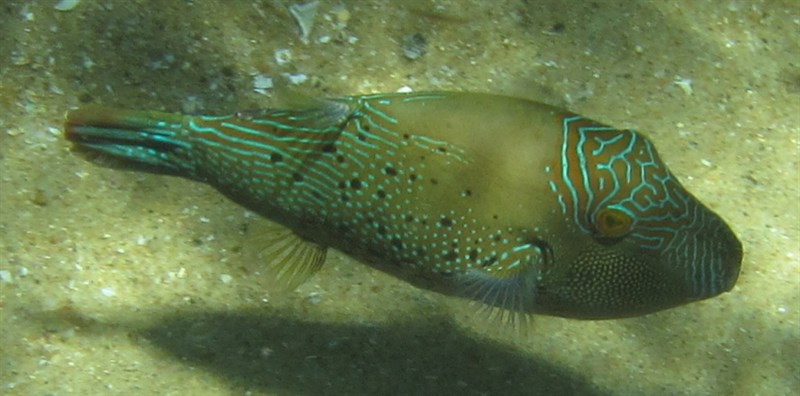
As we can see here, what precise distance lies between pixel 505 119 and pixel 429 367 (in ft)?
4.74

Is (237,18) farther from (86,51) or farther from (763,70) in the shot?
(763,70)

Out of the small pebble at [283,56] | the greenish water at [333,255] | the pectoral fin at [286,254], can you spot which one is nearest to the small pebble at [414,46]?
the greenish water at [333,255]

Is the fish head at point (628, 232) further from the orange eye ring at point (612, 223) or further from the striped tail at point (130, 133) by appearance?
the striped tail at point (130, 133)

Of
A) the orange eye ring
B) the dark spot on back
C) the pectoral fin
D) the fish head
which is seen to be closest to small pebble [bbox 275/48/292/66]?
the pectoral fin

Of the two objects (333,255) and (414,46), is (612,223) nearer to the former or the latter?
(333,255)

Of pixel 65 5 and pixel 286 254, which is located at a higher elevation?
pixel 65 5

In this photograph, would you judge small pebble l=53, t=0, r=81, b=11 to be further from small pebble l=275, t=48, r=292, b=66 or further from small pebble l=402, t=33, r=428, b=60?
small pebble l=402, t=33, r=428, b=60

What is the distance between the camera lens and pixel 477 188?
2.17 metres

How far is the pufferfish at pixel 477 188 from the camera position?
7.05ft

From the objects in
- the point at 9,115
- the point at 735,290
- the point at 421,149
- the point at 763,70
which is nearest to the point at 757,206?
the point at 735,290

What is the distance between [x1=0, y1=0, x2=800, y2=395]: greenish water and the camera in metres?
3.02

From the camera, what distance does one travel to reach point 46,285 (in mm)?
3008

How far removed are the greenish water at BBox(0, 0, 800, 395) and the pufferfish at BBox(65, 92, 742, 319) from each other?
0.49 meters

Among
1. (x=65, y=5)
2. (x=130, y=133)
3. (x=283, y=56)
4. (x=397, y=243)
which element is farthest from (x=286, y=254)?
(x=65, y=5)
